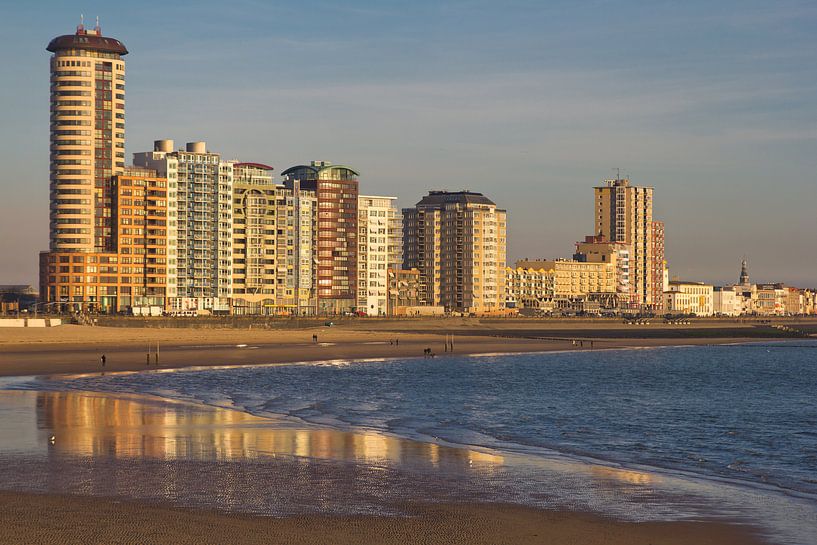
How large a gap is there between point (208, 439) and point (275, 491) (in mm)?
11599

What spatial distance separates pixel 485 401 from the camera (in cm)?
6247

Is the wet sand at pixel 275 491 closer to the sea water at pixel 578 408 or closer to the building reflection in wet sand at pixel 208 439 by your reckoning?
the building reflection in wet sand at pixel 208 439

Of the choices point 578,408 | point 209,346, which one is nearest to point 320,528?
point 578,408

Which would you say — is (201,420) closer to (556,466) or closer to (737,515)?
(556,466)

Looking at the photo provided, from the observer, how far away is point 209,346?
11919 centimetres

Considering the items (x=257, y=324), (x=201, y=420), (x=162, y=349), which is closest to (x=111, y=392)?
(x=201, y=420)

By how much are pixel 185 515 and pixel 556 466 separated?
47.2 feet

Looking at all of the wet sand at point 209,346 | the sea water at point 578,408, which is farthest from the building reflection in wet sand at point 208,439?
the wet sand at point 209,346

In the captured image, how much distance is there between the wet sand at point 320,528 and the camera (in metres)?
22.6

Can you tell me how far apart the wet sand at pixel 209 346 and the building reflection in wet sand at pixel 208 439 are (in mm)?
29314

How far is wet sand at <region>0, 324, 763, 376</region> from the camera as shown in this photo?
288ft

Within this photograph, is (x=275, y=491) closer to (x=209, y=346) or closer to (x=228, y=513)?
(x=228, y=513)

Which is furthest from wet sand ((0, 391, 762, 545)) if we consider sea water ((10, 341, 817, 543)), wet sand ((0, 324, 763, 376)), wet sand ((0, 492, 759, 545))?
wet sand ((0, 324, 763, 376))

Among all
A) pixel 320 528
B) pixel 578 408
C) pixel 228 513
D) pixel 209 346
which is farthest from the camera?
pixel 209 346
